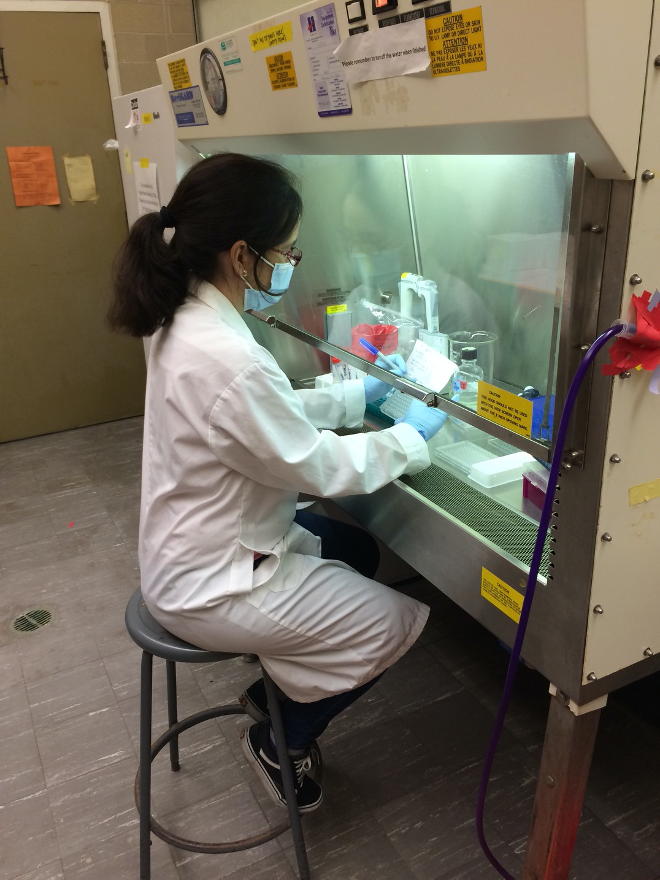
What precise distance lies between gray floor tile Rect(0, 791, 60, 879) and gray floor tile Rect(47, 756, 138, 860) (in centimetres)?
2

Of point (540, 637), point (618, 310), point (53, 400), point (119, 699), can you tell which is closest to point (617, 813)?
point (540, 637)

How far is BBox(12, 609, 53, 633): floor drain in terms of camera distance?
93.0 inches

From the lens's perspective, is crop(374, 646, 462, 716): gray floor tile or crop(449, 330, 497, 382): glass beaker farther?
crop(374, 646, 462, 716): gray floor tile

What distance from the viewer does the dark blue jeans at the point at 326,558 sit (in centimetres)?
154

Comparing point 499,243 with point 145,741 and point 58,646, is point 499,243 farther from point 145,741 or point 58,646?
point 58,646

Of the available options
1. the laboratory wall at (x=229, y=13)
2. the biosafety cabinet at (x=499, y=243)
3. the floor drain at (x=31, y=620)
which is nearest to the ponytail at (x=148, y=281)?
the biosafety cabinet at (x=499, y=243)

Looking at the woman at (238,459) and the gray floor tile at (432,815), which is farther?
the gray floor tile at (432,815)

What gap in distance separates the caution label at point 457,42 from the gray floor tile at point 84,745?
168 centimetres

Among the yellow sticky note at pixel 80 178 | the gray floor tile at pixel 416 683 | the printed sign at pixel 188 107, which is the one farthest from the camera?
the yellow sticky note at pixel 80 178

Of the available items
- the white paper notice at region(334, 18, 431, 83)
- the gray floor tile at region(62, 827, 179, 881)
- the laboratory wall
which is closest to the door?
the laboratory wall

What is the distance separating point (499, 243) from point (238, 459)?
2.35ft

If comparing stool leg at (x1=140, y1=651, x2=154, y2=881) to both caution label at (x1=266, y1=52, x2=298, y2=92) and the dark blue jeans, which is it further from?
caution label at (x1=266, y1=52, x2=298, y2=92)

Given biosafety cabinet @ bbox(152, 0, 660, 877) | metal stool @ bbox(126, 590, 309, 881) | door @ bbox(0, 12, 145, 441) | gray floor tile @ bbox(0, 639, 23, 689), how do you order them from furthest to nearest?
door @ bbox(0, 12, 145, 441), gray floor tile @ bbox(0, 639, 23, 689), metal stool @ bbox(126, 590, 309, 881), biosafety cabinet @ bbox(152, 0, 660, 877)

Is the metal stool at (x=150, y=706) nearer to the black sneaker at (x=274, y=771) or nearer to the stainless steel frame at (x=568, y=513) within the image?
the black sneaker at (x=274, y=771)
